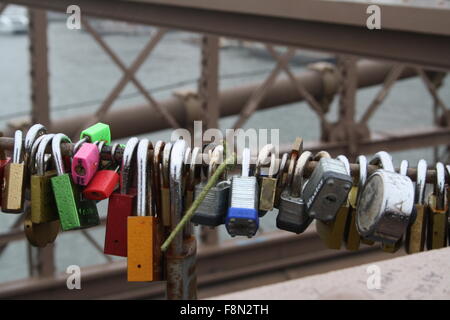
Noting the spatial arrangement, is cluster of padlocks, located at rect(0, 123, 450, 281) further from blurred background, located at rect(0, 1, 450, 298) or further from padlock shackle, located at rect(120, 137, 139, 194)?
blurred background, located at rect(0, 1, 450, 298)

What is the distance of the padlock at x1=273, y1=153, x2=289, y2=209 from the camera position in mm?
927

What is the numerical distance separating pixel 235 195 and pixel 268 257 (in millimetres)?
4254

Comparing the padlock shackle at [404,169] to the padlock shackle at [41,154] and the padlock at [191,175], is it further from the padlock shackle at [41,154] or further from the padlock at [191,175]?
the padlock shackle at [41,154]

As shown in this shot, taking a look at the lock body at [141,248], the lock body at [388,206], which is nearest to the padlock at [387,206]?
the lock body at [388,206]

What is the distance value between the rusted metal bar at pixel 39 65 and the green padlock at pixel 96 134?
10.7ft

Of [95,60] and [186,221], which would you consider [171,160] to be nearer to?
[186,221]

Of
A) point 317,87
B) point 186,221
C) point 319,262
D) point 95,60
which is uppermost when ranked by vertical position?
point 95,60

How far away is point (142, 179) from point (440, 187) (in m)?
0.46

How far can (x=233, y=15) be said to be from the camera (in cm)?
281

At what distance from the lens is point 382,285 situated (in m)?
1.17

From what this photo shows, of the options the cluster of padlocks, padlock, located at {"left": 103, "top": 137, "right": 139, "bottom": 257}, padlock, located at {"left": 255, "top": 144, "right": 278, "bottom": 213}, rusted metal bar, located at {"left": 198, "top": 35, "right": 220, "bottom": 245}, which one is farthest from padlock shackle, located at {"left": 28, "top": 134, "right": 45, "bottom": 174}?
rusted metal bar, located at {"left": 198, "top": 35, "right": 220, "bottom": 245}

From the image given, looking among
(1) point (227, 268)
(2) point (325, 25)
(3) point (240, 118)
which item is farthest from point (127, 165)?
(1) point (227, 268)
